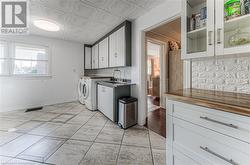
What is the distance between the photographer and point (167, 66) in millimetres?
3852

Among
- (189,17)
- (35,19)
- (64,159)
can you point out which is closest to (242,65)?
(189,17)

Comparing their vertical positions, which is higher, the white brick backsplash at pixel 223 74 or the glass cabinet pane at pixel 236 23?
the glass cabinet pane at pixel 236 23

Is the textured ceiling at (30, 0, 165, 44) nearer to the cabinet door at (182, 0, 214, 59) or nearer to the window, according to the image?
the cabinet door at (182, 0, 214, 59)

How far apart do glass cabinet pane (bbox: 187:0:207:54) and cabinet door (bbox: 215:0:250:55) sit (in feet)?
0.59

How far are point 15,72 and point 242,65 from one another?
5186mm

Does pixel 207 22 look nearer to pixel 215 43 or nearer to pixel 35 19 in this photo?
pixel 215 43

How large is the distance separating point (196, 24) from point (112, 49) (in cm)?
231

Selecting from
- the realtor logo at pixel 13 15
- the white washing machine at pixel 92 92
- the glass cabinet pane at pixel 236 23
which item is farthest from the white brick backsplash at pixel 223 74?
the realtor logo at pixel 13 15

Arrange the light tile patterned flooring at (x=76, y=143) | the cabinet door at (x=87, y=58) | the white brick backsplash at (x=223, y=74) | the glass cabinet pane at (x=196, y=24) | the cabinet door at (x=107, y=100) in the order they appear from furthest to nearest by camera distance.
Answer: the cabinet door at (x=87, y=58) → the cabinet door at (x=107, y=100) → the light tile patterned flooring at (x=76, y=143) → the glass cabinet pane at (x=196, y=24) → the white brick backsplash at (x=223, y=74)

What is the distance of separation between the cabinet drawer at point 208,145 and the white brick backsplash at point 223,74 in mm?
672

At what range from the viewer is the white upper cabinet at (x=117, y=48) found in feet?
9.30

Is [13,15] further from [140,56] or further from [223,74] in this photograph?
[223,74]

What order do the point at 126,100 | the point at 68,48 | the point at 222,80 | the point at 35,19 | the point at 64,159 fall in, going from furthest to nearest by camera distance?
the point at 68,48, the point at 35,19, the point at 126,100, the point at 64,159, the point at 222,80

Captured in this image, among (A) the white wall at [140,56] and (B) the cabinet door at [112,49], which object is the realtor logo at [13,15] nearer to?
(B) the cabinet door at [112,49]
